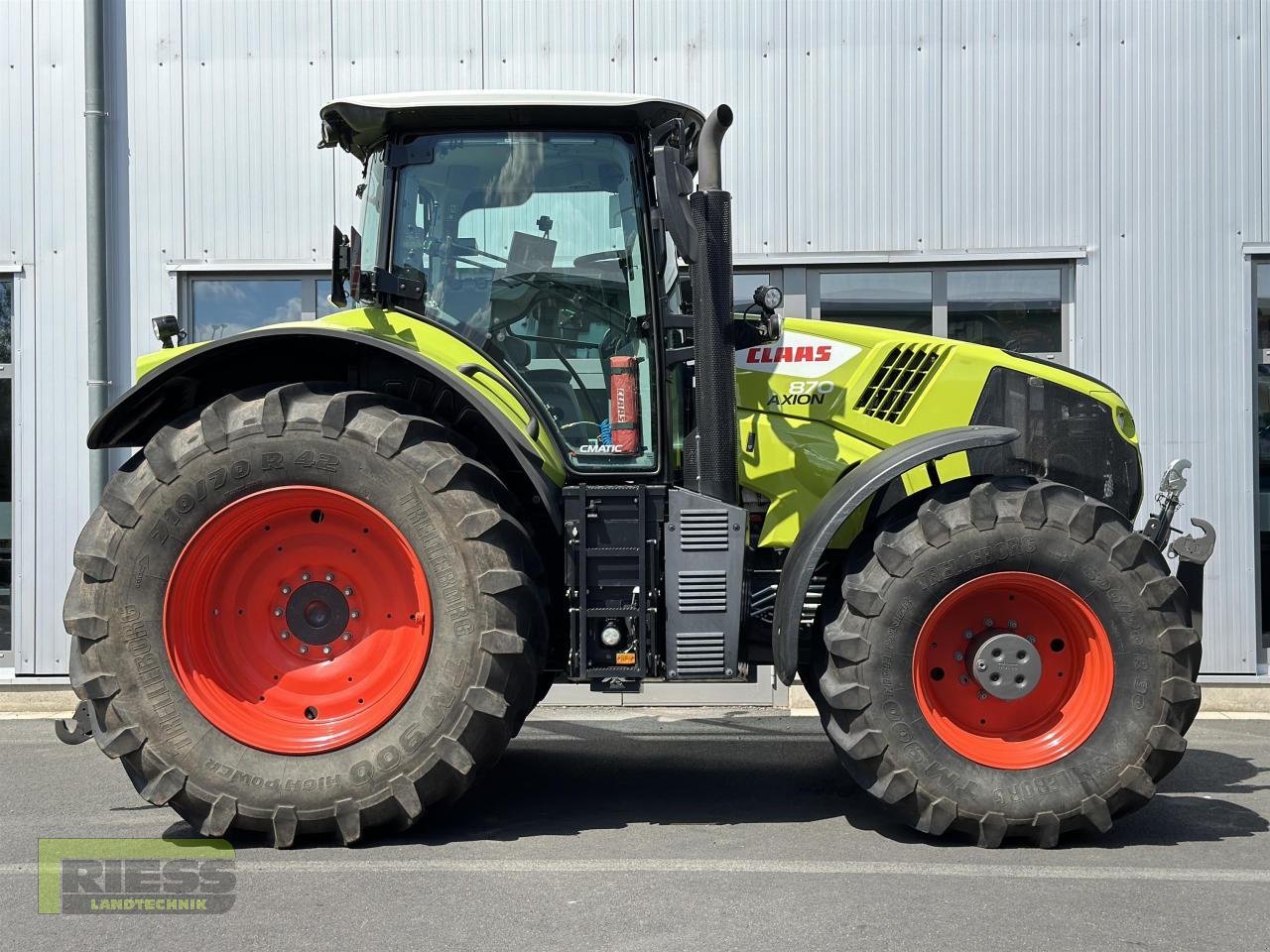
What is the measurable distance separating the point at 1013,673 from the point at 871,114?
15.1 ft

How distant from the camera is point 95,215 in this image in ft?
25.0

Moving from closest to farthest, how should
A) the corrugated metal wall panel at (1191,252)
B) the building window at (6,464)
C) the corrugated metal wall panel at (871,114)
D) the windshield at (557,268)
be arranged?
1. the windshield at (557,268)
2. the corrugated metal wall panel at (1191,252)
3. the corrugated metal wall panel at (871,114)
4. the building window at (6,464)

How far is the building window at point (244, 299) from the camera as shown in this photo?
7.88 meters

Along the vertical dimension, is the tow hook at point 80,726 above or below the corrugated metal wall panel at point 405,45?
below

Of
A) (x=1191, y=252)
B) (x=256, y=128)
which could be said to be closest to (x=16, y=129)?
(x=256, y=128)

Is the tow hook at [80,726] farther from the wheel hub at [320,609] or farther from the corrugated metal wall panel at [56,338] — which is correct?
the corrugated metal wall panel at [56,338]

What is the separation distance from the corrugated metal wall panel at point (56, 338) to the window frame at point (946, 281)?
4786 mm

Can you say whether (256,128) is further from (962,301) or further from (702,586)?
(702,586)

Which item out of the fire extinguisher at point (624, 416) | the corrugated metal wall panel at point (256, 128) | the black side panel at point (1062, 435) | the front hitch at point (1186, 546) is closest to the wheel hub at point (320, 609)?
the fire extinguisher at point (624, 416)

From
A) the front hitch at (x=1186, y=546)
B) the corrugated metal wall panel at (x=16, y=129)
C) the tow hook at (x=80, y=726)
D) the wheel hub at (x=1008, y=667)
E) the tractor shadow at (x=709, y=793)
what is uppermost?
the corrugated metal wall panel at (x=16, y=129)

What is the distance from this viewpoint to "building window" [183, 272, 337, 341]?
7.88 metres

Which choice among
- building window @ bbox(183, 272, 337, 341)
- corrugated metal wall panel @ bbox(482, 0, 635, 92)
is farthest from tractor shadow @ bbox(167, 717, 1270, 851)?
corrugated metal wall panel @ bbox(482, 0, 635, 92)

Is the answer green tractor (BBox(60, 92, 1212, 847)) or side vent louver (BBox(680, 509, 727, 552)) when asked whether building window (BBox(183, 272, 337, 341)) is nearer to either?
green tractor (BBox(60, 92, 1212, 847))

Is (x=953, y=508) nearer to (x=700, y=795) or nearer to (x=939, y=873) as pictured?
(x=939, y=873)
